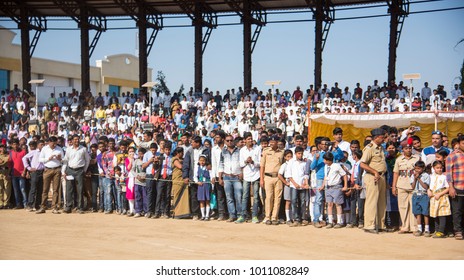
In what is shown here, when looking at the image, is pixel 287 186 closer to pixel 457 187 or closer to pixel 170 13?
pixel 457 187

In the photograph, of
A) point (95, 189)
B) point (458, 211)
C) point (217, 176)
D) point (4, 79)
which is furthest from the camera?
point (4, 79)

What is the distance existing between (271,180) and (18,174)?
24.7 feet

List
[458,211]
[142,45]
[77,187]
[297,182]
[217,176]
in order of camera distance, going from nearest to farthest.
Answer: [458,211]
[297,182]
[217,176]
[77,187]
[142,45]

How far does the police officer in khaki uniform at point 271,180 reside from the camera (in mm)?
13133

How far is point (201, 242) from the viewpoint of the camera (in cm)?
1098

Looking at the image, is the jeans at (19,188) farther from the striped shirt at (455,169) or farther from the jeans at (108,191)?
the striped shirt at (455,169)

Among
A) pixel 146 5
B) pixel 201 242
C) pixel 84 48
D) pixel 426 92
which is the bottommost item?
pixel 201 242

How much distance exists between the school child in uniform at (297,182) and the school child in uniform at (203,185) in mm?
2025

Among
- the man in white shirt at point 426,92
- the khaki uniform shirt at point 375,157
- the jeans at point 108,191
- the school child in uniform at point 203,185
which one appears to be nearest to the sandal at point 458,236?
the khaki uniform shirt at point 375,157

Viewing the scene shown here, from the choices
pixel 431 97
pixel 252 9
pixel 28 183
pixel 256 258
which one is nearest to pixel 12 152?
pixel 28 183

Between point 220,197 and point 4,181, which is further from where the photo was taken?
point 4,181

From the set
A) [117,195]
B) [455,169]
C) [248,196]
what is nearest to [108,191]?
[117,195]

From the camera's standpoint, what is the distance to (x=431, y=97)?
80.8 feet
